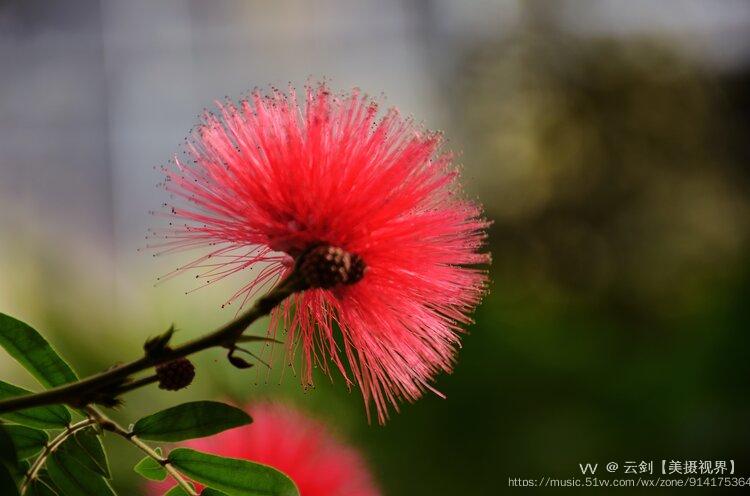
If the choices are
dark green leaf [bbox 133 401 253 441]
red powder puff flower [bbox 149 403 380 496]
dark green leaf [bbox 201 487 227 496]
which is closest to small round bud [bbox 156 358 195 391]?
dark green leaf [bbox 133 401 253 441]

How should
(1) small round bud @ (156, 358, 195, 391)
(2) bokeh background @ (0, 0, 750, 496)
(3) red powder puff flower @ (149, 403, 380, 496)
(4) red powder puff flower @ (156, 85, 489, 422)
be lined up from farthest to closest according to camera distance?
(2) bokeh background @ (0, 0, 750, 496) → (3) red powder puff flower @ (149, 403, 380, 496) → (4) red powder puff flower @ (156, 85, 489, 422) → (1) small round bud @ (156, 358, 195, 391)

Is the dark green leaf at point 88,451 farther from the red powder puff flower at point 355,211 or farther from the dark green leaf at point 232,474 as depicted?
the red powder puff flower at point 355,211

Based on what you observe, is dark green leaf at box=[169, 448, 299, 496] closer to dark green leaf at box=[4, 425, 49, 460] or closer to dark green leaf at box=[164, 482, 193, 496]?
dark green leaf at box=[164, 482, 193, 496]

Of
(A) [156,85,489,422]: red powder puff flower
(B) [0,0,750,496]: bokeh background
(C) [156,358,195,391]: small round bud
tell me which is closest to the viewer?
(C) [156,358,195,391]: small round bud

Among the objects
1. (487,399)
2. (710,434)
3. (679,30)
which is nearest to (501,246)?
(487,399)

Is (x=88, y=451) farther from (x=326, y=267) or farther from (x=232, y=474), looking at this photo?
(x=326, y=267)

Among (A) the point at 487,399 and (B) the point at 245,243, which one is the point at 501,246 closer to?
(A) the point at 487,399
